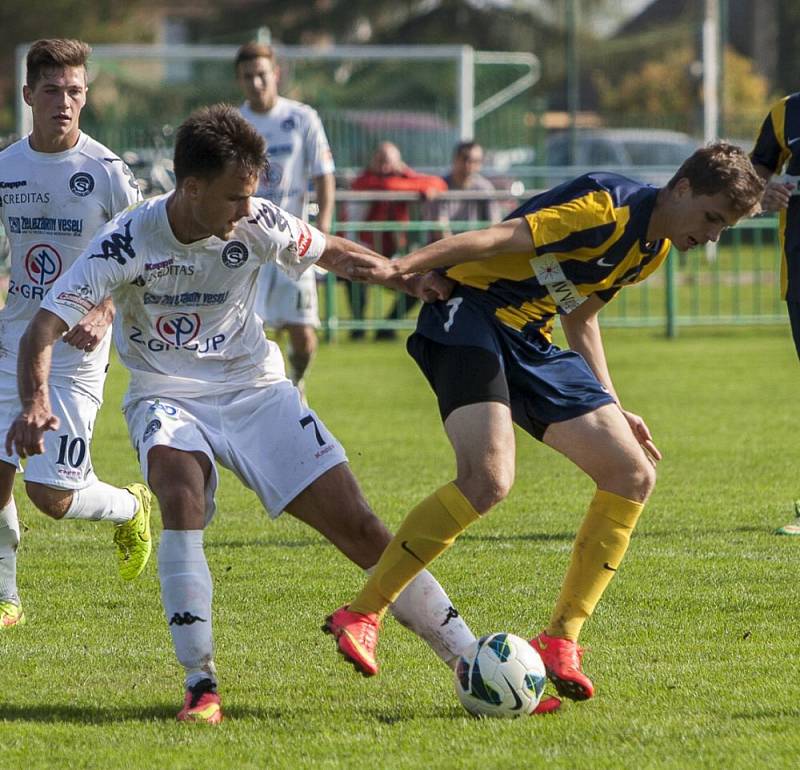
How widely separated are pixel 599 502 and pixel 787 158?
8.42 feet

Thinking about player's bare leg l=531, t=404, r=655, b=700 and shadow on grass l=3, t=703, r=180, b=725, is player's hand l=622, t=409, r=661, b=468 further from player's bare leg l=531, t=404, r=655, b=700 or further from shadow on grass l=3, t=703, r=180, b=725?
shadow on grass l=3, t=703, r=180, b=725

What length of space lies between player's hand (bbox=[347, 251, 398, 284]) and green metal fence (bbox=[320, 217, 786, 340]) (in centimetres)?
1153

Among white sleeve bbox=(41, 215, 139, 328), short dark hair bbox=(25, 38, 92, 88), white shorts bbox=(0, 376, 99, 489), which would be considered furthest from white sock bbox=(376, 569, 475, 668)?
short dark hair bbox=(25, 38, 92, 88)

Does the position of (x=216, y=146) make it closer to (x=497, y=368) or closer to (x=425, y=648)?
(x=497, y=368)

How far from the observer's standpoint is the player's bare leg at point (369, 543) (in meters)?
5.01

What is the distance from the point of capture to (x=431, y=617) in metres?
5.01

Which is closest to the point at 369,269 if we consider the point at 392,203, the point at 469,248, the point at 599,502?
the point at 469,248

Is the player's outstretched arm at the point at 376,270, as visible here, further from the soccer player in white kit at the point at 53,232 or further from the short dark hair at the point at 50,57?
the short dark hair at the point at 50,57

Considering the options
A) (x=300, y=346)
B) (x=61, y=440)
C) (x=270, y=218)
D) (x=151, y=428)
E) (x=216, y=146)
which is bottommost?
(x=300, y=346)

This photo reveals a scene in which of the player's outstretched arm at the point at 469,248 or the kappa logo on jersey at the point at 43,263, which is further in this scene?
the kappa logo on jersey at the point at 43,263

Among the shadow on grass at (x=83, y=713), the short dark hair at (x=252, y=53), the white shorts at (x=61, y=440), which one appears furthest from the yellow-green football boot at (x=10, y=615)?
the short dark hair at (x=252, y=53)

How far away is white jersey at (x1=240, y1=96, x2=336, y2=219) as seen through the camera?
35.3 feet

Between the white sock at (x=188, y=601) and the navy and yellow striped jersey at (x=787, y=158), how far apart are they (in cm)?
333

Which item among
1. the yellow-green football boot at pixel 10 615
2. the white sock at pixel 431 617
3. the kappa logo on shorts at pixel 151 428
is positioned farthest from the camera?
the yellow-green football boot at pixel 10 615
